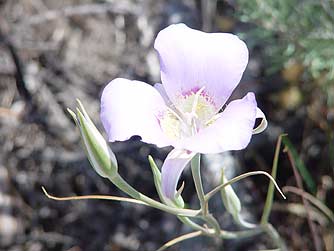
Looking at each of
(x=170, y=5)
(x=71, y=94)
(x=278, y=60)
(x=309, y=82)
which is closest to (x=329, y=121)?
(x=309, y=82)

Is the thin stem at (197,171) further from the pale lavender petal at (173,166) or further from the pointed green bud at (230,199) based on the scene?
the pointed green bud at (230,199)

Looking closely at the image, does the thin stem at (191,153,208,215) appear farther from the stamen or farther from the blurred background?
the blurred background

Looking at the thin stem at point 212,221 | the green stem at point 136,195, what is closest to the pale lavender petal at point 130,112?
the green stem at point 136,195

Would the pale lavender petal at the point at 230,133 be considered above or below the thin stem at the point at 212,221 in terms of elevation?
above

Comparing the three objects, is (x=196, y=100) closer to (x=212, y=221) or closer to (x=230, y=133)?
(x=230, y=133)

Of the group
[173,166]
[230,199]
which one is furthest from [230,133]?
[230,199]

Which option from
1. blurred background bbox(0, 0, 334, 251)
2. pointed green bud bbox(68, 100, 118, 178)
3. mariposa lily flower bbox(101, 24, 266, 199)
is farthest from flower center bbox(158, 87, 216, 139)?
blurred background bbox(0, 0, 334, 251)

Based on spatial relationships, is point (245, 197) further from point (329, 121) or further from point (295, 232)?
point (329, 121)
